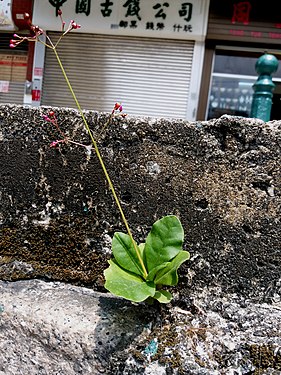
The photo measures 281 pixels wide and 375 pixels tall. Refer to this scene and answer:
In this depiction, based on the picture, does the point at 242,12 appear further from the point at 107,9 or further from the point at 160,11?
the point at 107,9

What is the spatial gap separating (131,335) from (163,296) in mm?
101

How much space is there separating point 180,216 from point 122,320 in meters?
0.26

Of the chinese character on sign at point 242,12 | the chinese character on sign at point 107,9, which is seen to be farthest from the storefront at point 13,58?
the chinese character on sign at point 242,12

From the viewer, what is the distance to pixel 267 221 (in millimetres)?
877

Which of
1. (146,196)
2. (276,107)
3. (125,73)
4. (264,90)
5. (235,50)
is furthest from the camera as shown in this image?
(125,73)

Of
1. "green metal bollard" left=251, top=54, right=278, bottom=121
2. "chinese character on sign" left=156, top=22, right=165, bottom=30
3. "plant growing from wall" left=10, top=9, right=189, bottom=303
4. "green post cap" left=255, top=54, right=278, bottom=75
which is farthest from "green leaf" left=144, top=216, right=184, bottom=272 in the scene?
"chinese character on sign" left=156, top=22, right=165, bottom=30

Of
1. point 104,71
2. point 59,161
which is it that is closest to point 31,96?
point 104,71

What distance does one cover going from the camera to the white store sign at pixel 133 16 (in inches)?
172

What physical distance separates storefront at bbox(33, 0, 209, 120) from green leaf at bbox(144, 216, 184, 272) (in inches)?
149

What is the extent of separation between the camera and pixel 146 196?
94cm

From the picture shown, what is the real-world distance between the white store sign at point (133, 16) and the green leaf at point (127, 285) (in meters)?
4.01

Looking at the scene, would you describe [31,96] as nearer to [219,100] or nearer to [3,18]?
[3,18]

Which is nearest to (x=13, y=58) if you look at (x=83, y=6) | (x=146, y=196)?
(x=83, y=6)

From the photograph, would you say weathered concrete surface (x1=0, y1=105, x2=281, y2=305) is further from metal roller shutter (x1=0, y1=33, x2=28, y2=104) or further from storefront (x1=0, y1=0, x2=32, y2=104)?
metal roller shutter (x1=0, y1=33, x2=28, y2=104)
